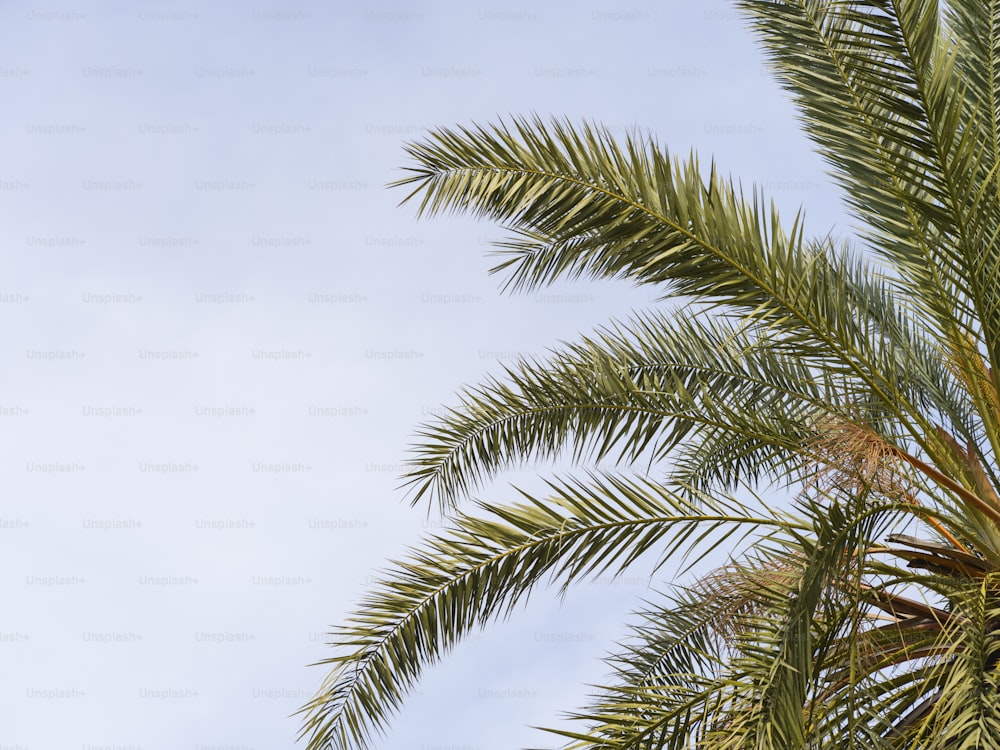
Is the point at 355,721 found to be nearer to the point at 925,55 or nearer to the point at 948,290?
the point at 948,290

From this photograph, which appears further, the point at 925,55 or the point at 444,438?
the point at 444,438

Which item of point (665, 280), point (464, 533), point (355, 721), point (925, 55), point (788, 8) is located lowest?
point (355, 721)

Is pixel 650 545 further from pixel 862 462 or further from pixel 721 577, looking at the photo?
pixel 862 462

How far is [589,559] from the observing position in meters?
5.60

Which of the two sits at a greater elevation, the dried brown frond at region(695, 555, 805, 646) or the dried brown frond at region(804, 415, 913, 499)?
the dried brown frond at region(804, 415, 913, 499)

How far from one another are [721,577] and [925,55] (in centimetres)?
274

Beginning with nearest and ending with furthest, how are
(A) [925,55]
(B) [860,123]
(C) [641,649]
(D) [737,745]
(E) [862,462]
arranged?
(D) [737,745] → (E) [862,462] → (A) [925,55] → (B) [860,123] → (C) [641,649]

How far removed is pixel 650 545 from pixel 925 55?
282cm

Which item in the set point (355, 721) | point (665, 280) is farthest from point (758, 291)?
point (355, 721)

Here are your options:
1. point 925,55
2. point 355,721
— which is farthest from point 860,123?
point 355,721

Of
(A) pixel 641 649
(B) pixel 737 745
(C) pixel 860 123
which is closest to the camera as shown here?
(B) pixel 737 745

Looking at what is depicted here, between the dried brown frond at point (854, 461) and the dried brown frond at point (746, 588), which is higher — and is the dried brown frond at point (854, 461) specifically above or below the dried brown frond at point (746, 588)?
above

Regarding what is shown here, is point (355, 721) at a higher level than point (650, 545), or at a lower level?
lower

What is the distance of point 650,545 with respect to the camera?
5590 millimetres
